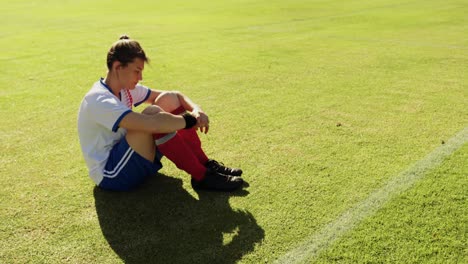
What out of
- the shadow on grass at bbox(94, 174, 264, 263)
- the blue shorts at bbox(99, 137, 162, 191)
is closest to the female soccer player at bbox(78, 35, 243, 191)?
the blue shorts at bbox(99, 137, 162, 191)

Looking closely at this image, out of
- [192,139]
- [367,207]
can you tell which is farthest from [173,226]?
[367,207]

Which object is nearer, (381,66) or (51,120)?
(51,120)

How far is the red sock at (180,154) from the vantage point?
11.3 ft

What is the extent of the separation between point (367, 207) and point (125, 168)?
6.14 ft

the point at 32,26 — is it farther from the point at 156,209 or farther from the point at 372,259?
the point at 372,259

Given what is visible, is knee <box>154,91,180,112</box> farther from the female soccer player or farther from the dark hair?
the dark hair

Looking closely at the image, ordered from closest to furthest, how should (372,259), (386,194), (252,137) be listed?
(372,259) → (386,194) → (252,137)

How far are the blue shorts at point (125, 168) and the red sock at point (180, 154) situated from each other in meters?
0.17

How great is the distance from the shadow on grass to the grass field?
13mm

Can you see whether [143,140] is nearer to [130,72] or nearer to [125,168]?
[125,168]

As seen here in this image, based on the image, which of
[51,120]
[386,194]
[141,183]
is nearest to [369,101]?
[386,194]

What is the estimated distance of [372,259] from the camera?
9.34 ft

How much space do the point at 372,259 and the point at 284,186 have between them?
1132 millimetres

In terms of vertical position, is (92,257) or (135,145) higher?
(135,145)
